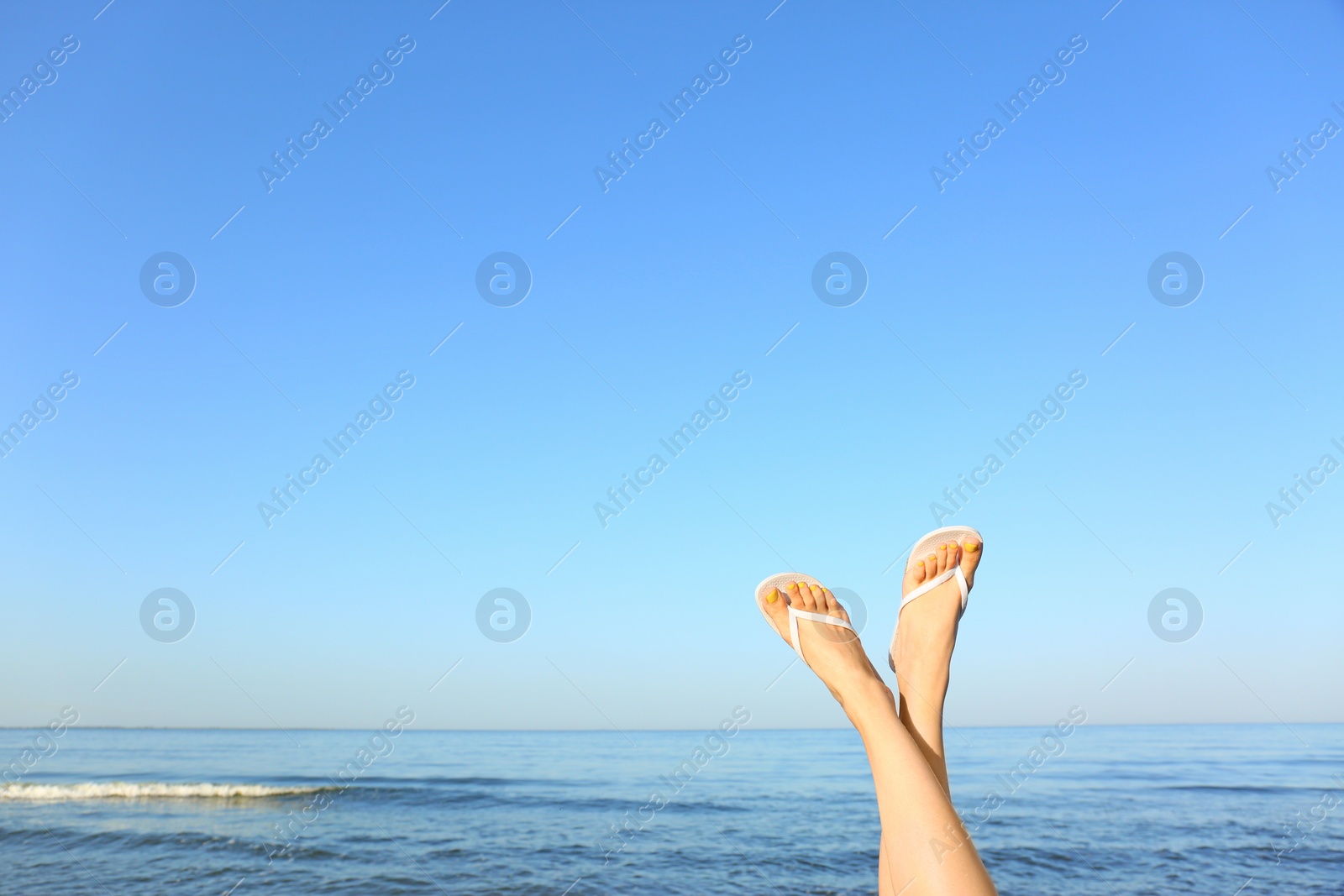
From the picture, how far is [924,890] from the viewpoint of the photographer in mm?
2033

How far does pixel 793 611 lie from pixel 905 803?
A: 1.20 meters

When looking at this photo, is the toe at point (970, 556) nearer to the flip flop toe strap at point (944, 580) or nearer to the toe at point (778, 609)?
the flip flop toe strap at point (944, 580)

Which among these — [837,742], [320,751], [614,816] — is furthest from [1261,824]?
[320,751]

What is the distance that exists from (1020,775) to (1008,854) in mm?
5539

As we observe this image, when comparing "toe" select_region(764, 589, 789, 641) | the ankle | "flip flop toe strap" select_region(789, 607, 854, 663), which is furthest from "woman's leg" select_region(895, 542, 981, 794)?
"toe" select_region(764, 589, 789, 641)

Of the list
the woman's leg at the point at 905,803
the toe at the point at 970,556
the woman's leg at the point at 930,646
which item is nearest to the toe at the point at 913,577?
the woman's leg at the point at 930,646

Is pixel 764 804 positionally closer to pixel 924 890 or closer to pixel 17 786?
pixel 924 890

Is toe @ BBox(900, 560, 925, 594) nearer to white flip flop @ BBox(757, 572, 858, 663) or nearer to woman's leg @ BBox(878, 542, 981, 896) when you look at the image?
woman's leg @ BBox(878, 542, 981, 896)

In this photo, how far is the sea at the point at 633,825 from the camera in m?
5.96

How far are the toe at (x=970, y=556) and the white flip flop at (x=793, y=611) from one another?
54cm

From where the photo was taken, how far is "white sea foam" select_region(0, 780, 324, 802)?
34.6 feet

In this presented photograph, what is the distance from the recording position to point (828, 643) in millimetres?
3189

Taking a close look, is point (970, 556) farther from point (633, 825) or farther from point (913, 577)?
point (633, 825)

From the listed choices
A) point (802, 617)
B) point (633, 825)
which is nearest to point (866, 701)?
point (802, 617)
